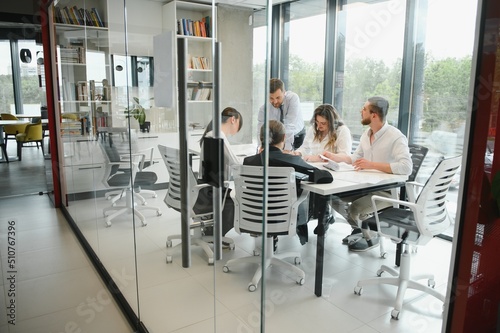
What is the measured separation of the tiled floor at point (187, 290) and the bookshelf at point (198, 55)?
61cm

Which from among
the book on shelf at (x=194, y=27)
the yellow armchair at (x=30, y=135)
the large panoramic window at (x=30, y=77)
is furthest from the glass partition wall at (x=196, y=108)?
the yellow armchair at (x=30, y=135)

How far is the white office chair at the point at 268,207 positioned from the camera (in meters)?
1.54

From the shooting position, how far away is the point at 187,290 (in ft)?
6.68

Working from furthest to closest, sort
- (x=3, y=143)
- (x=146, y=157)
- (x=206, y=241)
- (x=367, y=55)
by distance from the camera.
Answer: (x=3, y=143), (x=367, y=55), (x=146, y=157), (x=206, y=241)

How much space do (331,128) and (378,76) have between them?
4.05ft

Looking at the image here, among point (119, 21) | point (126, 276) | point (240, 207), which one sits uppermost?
point (119, 21)

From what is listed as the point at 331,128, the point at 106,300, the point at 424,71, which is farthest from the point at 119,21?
the point at 424,71

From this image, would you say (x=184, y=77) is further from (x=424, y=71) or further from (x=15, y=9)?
(x=15, y=9)

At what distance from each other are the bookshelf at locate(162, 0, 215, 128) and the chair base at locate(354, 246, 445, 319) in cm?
196

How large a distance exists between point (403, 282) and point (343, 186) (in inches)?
31.4

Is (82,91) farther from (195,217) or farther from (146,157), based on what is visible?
(195,217)

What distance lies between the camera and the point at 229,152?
4.98ft

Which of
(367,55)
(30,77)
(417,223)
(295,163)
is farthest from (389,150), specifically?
(30,77)

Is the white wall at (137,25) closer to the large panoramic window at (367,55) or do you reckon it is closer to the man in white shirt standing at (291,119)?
the man in white shirt standing at (291,119)
